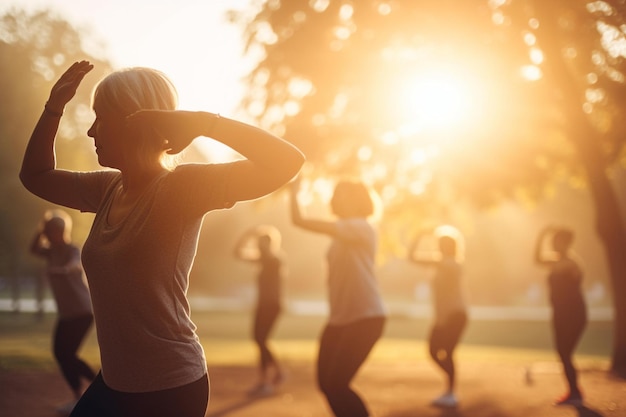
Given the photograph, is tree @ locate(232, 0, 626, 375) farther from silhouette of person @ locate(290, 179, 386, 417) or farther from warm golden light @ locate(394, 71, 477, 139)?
silhouette of person @ locate(290, 179, 386, 417)

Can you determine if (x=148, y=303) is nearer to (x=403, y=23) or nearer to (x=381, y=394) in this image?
(x=381, y=394)

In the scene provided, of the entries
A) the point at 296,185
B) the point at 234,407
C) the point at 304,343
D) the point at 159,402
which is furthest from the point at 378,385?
the point at 304,343

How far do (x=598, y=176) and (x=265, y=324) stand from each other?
23.9 feet

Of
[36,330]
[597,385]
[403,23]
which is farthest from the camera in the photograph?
[36,330]

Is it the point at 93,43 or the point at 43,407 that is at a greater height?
the point at 93,43

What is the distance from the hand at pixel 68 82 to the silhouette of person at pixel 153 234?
259 millimetres

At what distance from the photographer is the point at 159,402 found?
265cm

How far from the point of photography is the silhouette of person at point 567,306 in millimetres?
9508

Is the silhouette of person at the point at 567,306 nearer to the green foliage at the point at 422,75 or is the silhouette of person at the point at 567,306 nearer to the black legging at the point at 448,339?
the black legging at the point at 448,339

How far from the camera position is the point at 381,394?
36.0ft

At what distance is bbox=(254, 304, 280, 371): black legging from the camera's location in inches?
444

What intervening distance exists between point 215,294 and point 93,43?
121 feet

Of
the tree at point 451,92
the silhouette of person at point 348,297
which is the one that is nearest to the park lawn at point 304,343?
the tree at point 451,92

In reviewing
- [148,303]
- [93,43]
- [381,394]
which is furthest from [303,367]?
[93,43]
